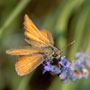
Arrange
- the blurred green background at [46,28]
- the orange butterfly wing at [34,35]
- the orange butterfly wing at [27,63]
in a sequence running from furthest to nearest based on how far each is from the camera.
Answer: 1. the blurred green background at [46,28]
2. the orange butterfly wing at [34,35]
3. the orange butterfly wing at [27,63]

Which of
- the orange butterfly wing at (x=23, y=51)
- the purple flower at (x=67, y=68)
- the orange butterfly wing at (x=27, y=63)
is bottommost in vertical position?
the purple flower at (x=67, y=68)

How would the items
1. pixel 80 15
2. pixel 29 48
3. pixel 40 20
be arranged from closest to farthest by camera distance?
1. pixel 29 48
2. pixel 80 15
3. pixel 40 20

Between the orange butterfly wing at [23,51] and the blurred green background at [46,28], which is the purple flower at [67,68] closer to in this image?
the orange butterfly wing at [23,51]

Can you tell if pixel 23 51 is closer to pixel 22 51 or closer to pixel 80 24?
pixel 22 51

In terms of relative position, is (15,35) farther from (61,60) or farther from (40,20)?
(61,60)

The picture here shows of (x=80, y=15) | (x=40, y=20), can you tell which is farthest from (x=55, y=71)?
(x=40, y=20)

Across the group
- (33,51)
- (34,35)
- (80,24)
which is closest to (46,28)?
(80,24)

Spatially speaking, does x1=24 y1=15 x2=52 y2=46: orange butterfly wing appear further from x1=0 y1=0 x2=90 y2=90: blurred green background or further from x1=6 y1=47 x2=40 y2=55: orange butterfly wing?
x1=0 y1=0 x2=90 y2=90: blurred green background

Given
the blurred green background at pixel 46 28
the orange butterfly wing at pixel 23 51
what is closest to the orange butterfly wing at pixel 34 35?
the orange butterfly wing at pixel 23 51
